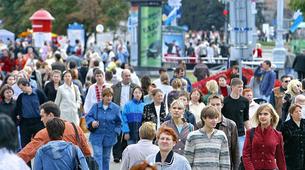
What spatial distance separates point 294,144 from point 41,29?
124ft

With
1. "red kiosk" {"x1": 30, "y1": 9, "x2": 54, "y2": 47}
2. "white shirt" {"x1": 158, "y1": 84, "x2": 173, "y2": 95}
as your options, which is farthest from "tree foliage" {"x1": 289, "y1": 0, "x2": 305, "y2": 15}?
"red kiosk" {"x1": 30, "y1": 9, "x2": 54, "y2": 47}

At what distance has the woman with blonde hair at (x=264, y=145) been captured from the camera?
452 inches

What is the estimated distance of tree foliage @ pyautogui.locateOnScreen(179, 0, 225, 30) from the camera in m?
93.8

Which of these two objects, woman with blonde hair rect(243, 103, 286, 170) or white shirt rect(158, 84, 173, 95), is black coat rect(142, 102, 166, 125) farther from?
white shirt rect(158, 84, 173, 95)

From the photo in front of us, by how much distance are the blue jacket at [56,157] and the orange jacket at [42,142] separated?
2.49 feet

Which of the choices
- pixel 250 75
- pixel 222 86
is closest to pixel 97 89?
pixel 222 86

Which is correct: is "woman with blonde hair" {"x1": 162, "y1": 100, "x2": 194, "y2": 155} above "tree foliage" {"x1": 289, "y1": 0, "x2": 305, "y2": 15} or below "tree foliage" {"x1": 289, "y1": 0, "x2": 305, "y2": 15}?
below

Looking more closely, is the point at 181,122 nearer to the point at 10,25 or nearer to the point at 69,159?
the point at 69,159

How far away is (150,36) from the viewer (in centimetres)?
4091

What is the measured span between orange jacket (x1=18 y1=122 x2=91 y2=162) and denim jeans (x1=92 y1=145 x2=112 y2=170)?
398cm

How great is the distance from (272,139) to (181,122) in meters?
1.20

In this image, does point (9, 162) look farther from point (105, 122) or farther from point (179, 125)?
point (105, 122)

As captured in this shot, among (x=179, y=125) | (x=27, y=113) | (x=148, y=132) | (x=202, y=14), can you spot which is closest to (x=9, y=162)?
(x=148, y=132)

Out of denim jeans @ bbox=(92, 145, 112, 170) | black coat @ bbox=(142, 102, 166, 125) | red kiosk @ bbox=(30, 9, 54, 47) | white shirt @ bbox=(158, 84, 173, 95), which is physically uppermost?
red kiosk @ bbox=(30, 9, 54, 47)
